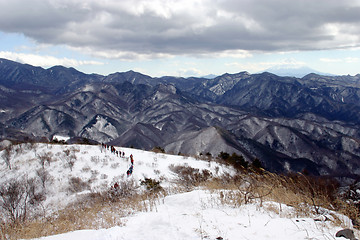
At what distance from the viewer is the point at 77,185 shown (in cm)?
2919

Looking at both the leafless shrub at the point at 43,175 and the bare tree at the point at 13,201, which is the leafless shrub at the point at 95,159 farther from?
the bare tree at the point at 13,201

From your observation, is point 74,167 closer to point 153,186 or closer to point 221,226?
point 153,186

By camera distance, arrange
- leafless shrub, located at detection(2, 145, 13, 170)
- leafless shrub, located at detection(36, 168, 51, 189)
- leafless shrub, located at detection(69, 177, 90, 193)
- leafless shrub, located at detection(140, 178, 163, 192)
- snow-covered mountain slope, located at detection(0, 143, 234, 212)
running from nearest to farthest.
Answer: leafless shrub, located at detection(140, 178, 163, 192) < leafless shrub, located at detection(69, 177, 90, 193) < snow-covered mountain slope, located at detection(0, 143, 234, 212) < leafless shrub, located at detection(36, 168, 51, 189) < leafless shrub, located at detection(2, 145, 13, 170)

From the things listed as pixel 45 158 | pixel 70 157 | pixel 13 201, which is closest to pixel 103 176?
pixel 70 157

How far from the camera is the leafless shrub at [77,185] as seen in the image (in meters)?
28.6

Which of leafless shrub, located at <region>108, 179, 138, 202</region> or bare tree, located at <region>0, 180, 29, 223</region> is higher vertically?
leafless shrub, located at <region>108, 179, 138, 202</region>

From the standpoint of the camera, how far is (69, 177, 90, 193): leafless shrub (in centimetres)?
2860

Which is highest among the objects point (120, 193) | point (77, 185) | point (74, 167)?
point (120, 193)

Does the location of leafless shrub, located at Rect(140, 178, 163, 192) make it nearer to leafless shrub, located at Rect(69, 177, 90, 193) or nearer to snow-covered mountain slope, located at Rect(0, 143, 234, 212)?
snow-covered mountain slope, located at Rect(0, 143, 234, 212)

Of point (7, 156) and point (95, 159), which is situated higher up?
point (95, 159)

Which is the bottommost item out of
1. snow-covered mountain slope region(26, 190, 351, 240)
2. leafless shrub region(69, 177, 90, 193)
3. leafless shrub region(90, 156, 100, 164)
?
leafless shrub region(69, 177, 90, 193)

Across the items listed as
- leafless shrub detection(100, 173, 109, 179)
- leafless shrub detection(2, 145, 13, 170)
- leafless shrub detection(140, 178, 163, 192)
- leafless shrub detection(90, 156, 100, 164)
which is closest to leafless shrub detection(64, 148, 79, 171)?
leafless shrub detection(90, 156, 100, 164)

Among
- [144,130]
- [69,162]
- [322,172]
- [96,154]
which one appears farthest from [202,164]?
[144,130]

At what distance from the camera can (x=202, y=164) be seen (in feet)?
135
